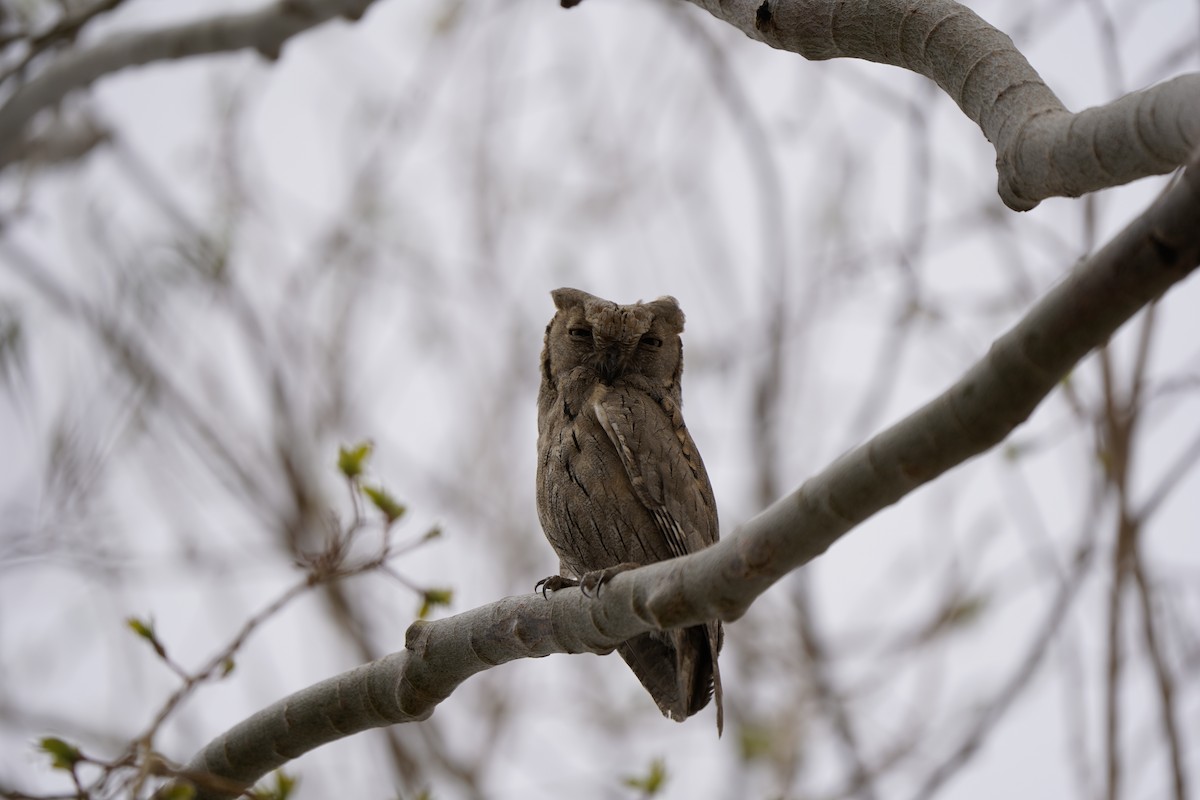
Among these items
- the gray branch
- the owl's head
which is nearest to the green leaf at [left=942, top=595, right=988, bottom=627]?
the owl's head

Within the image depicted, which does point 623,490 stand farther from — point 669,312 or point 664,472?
point 669,312

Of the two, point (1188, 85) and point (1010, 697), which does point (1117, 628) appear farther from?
point (1188, 85)

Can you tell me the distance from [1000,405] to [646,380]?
2086 mm

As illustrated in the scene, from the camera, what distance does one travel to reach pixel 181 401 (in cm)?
635

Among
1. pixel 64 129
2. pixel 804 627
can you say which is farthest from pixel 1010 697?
pixel 64 129

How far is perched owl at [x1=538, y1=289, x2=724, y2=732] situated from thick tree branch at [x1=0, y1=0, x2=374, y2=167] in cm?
173

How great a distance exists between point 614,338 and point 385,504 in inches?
36.6

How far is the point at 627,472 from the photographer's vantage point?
3.25 meters

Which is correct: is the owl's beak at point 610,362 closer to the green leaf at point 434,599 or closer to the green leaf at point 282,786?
the green leaf at point 434,599

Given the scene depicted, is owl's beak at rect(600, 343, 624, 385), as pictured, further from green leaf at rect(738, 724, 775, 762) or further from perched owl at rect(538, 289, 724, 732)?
green leaf at rect(738, 724, 775, 762)

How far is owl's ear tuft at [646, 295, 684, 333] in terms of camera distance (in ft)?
11.9

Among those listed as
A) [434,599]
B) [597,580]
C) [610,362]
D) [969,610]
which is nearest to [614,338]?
[610,362]

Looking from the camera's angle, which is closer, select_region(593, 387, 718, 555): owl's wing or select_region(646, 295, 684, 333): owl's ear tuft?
select_region(593, 387, 718, 555): owl's wing

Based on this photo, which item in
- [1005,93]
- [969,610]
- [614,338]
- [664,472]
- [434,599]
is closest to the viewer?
[1005,93]
